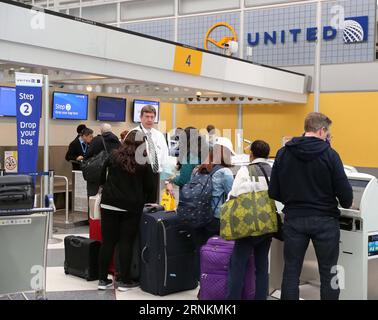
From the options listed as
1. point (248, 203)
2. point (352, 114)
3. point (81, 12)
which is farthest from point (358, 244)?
point (81, 12)

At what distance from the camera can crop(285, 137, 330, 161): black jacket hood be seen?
Answer: 10.4ft

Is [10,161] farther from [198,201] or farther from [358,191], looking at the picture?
[358,191]

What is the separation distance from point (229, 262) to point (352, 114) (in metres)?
8.50

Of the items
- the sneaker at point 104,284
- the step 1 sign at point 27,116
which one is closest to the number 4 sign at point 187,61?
the step 1 sign at point 27,116

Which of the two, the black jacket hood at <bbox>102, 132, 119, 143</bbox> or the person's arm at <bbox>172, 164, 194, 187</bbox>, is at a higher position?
the black jacket hood at <bbox>102, 132, 119, 143</bbox>

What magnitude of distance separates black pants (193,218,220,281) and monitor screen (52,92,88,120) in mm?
4977

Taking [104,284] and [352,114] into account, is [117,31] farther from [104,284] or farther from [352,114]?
[352,114]

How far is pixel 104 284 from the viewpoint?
4238mm

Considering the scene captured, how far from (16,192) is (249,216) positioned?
1.58m

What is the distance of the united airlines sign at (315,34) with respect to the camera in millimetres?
11148

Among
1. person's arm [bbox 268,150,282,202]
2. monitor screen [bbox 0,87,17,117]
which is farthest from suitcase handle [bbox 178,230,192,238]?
monitor screen [bbox 0,87,17,117]

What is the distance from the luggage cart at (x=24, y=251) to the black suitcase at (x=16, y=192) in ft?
0.27

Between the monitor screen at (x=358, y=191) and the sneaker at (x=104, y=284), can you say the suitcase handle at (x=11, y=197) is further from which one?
the monitor screen at (x=358, y=191)

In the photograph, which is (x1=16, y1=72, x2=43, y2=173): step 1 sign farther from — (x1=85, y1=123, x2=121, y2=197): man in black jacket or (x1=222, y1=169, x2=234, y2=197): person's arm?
(x1=222, y1=169, x2=234, y2=197): person's arm
